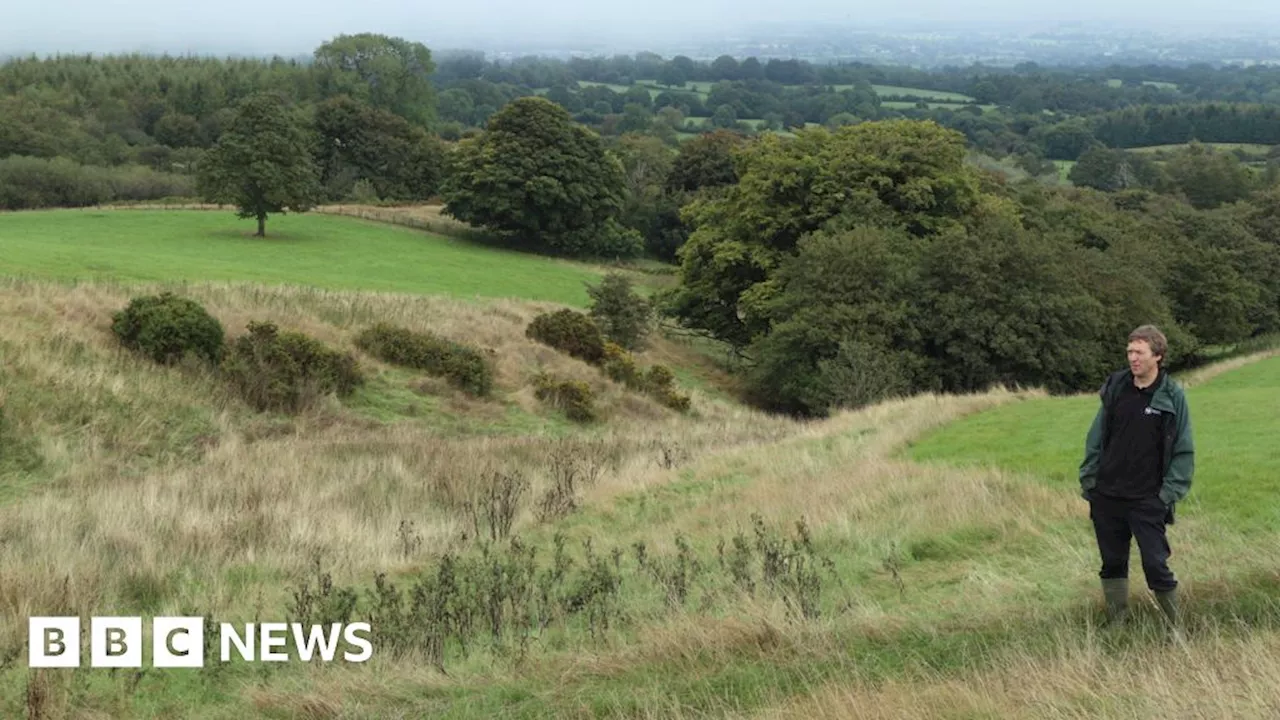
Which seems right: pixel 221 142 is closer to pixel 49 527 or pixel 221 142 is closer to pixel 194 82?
pixel 49 527

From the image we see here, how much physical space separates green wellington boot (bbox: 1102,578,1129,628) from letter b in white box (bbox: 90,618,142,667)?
6.71 metres

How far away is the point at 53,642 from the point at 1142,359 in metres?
7.87

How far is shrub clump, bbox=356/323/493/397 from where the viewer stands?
880 inches

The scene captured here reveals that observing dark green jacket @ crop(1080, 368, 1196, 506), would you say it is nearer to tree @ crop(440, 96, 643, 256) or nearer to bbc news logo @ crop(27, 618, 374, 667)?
bbc news logo @ crop(27, 618, 374, 667)

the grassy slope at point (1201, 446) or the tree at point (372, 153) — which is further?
the tree at point (372, 153)

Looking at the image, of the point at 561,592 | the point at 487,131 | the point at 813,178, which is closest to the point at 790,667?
the point at 561,592

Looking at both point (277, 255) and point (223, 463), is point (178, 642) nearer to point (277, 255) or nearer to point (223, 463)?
point (223, 463)

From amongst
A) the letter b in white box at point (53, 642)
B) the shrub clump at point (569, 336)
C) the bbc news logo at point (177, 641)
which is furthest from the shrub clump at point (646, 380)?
the letter b in white box at point (53, 642)

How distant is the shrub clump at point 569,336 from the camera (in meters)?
28.0

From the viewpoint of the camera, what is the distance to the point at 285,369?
754 inches

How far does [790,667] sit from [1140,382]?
2979 mm

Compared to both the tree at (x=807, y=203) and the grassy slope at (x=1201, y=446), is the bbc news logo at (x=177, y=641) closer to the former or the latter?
the grassy slope at (x=1201, y=446)

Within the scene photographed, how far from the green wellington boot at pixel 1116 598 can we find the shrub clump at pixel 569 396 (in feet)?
54.7

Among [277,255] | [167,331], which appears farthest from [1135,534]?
[277,255]
